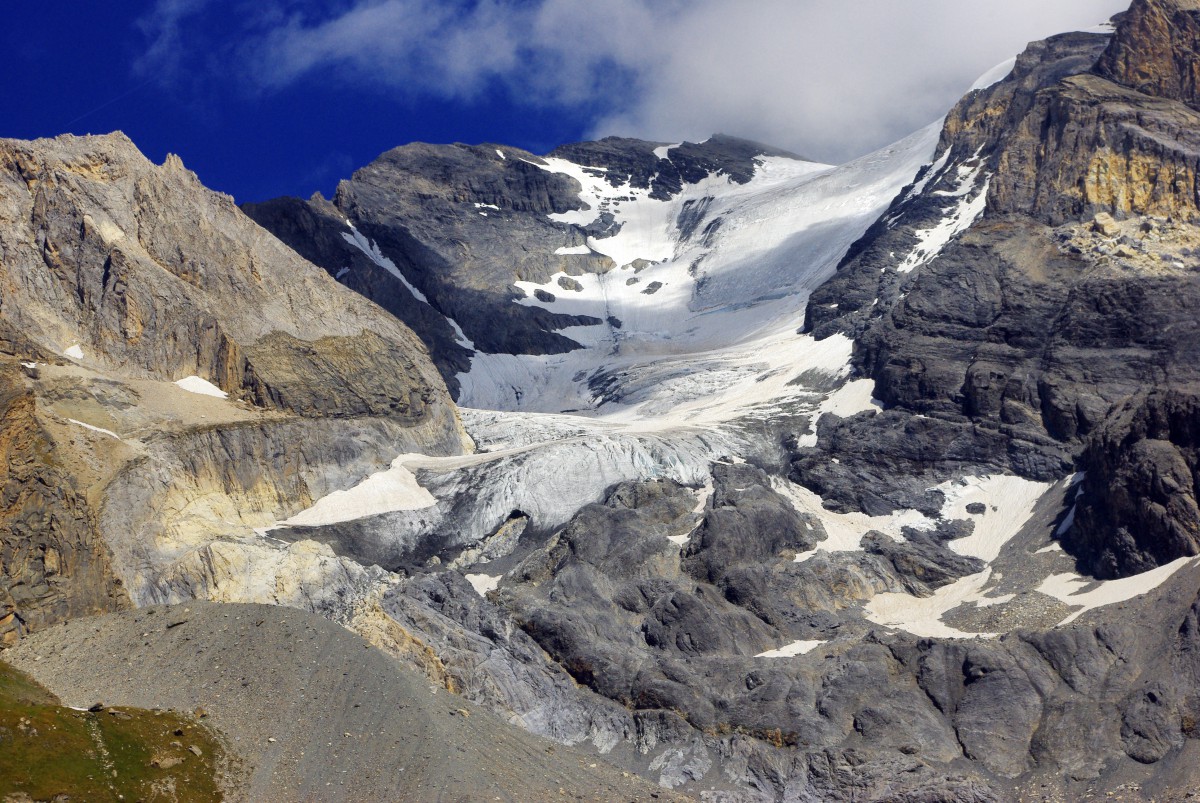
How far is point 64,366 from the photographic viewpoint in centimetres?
9212

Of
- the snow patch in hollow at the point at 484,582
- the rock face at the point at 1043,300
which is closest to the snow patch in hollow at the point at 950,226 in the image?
the rock face at the point at 1043,300

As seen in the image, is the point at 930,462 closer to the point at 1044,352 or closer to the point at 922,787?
the point at 1044,352

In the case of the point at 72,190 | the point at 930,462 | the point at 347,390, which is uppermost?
the point at 72,190

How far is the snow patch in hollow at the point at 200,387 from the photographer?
100m

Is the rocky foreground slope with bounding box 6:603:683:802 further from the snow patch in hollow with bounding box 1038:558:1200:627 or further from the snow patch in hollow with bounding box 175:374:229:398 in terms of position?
the snow patch in hollow with bounding box 175:374:229:398

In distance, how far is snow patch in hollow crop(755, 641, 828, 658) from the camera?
86.7 m

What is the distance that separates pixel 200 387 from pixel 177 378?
68.4 inches

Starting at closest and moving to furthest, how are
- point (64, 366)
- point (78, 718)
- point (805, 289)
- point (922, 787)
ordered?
point (78, 718), point (922, 787), point (64, 366), point (805, 289)

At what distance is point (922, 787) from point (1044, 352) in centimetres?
6018

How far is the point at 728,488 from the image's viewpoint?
10888 centimetres

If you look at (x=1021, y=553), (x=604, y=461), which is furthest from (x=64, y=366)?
(x=1021, y=553)

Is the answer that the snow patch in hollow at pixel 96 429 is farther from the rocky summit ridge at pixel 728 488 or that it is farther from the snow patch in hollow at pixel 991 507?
the snow patch in hollow at pixel 991 507

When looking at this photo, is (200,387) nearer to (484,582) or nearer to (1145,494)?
(484,582)

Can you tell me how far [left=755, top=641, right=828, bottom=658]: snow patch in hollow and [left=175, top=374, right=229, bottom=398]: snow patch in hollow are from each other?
43.9 m
